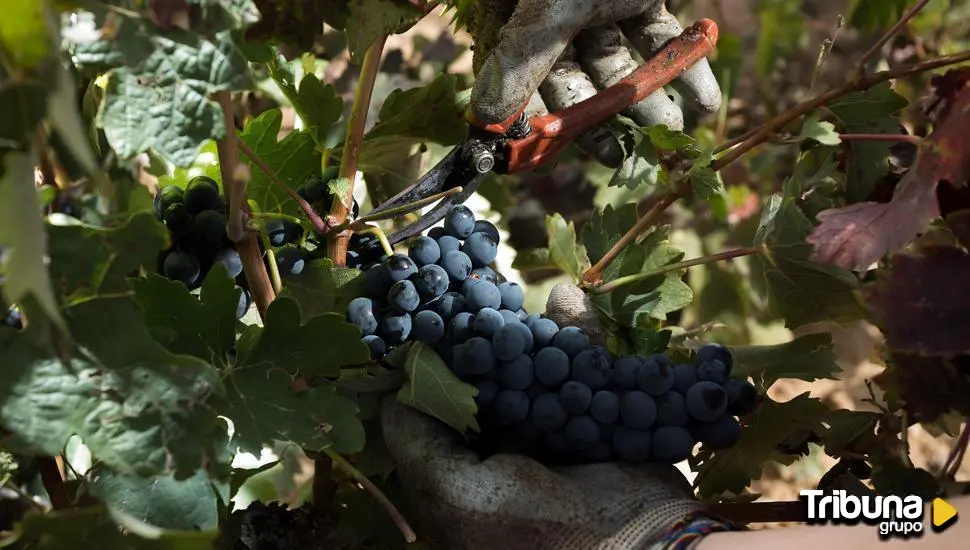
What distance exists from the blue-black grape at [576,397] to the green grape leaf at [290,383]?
0.14 metres

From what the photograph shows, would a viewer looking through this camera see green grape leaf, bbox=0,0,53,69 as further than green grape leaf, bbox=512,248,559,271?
No

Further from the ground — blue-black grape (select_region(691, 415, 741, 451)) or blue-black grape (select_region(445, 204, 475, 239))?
blue-black grape (select_region(445, 204, 475, 239))

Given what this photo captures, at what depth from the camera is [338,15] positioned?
0.54m

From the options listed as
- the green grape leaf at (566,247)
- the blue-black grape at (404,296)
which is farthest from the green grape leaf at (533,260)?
the blue-black grape at (404,296)

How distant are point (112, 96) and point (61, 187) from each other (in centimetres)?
9

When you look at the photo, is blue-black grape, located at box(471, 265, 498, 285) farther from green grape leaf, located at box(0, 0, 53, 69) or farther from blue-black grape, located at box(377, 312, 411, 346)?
green grape leaf, located at box(0, 0, 53, 69)

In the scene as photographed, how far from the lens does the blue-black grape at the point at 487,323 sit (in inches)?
25.1

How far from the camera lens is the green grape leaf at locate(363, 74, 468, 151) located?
75 centimetres

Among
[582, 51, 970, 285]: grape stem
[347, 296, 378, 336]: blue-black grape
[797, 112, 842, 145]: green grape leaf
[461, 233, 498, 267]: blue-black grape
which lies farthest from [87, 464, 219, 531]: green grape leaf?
[797, 112, 842, 145]: green grape leaf

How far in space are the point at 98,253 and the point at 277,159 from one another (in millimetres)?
304

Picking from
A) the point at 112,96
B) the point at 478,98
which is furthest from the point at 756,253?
the point at 112,96

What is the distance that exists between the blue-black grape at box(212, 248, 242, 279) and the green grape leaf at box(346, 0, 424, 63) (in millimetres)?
186

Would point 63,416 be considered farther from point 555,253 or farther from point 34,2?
point 555,253

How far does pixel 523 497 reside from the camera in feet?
2.01
